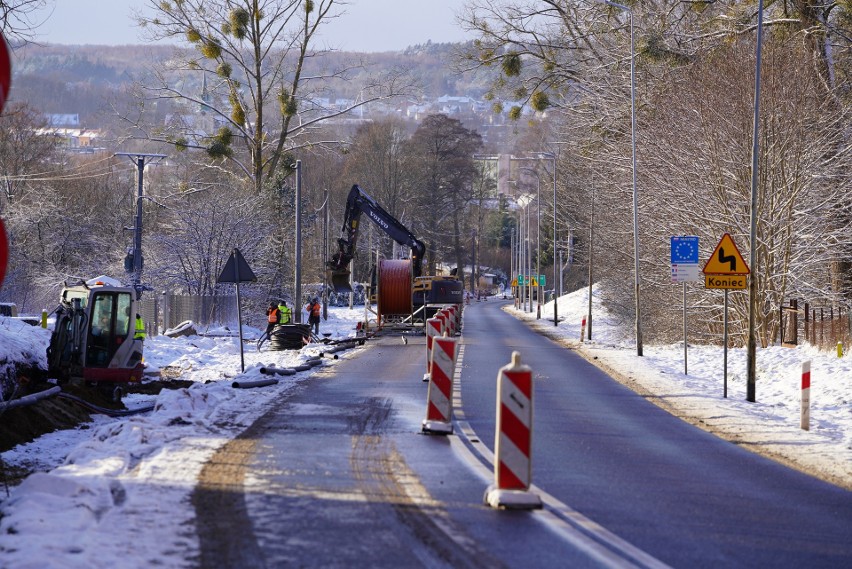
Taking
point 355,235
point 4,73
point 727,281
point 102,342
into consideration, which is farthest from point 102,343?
point 355,235

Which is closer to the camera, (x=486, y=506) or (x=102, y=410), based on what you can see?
(x=486, y=506)

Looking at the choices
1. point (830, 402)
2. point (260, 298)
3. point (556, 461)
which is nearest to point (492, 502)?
point (556, 461)

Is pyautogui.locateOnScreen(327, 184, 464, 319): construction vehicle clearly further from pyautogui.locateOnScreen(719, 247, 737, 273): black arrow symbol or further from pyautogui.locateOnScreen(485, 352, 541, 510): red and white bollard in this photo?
pyautogui.locateOnScreen(485, 352, 541, 510): red and white bollard

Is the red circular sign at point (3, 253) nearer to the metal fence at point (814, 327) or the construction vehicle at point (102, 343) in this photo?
the construction vehicle at point (102, 343)

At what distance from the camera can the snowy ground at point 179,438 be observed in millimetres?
7266

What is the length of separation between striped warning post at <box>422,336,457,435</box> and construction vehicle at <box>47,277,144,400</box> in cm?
1010

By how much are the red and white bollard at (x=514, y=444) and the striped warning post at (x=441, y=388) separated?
13.1 feet

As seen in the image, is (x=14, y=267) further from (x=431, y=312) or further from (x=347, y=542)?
(x=347, y=542)

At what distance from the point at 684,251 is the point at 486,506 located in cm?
1800

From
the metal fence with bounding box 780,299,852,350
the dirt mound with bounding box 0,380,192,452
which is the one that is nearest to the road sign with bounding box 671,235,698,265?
the metal fence with bounding box 780,299,852,350

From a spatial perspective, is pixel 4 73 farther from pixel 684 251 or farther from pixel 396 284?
pixel 396 284

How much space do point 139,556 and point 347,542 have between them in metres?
1.40

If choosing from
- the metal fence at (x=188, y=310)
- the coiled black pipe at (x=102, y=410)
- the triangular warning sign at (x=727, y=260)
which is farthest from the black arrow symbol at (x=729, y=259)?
the metal fence at (x=188, y=310)

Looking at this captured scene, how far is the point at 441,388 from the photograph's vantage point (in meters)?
13.6
